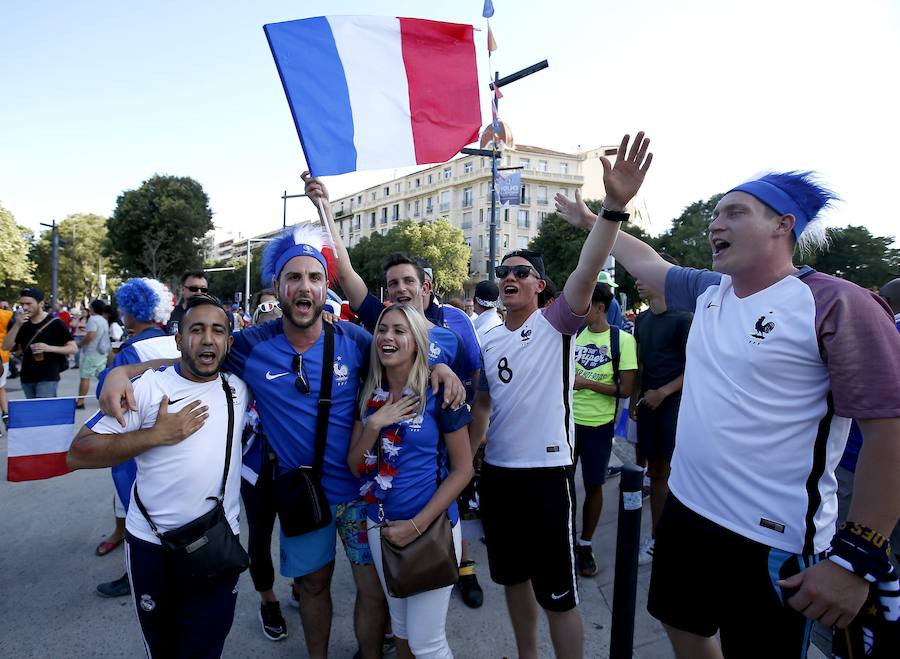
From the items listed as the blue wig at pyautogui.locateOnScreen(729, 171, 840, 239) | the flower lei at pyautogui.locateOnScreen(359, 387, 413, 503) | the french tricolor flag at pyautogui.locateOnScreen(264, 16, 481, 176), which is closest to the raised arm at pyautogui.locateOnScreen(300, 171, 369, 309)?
the french tricolor flag at pyautogui.locateOnScreen(264, 16, 481, 176)

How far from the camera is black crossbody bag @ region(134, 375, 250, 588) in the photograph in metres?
2.06

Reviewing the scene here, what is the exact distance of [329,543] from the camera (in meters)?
2.57

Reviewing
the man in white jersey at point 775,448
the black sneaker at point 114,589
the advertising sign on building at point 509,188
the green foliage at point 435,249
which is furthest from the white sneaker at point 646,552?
the green foliage at point 435,249

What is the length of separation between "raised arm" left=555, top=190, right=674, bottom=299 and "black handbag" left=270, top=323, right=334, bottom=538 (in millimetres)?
1516

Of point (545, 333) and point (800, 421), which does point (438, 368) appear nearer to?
point (545, 333)

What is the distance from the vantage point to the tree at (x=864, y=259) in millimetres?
23594

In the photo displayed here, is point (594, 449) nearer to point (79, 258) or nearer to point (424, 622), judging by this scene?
point (424, 622)

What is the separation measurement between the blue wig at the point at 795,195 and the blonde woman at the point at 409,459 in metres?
1.49

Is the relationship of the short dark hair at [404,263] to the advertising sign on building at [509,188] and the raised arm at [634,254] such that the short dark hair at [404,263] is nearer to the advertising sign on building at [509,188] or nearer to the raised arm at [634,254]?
the raised arm at [634,254]

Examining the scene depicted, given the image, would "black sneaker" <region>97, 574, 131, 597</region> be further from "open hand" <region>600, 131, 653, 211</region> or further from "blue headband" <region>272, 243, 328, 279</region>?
"open hand" <region>600, 131, 653, 211</region>

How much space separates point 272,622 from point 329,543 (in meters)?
1.05

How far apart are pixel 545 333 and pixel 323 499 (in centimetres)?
138

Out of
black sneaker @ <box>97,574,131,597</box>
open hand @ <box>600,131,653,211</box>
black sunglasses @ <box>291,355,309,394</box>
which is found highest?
open hand @ <box>600,131,653,211</box>

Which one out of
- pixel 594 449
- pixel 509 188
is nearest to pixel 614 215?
pixel 594 449
